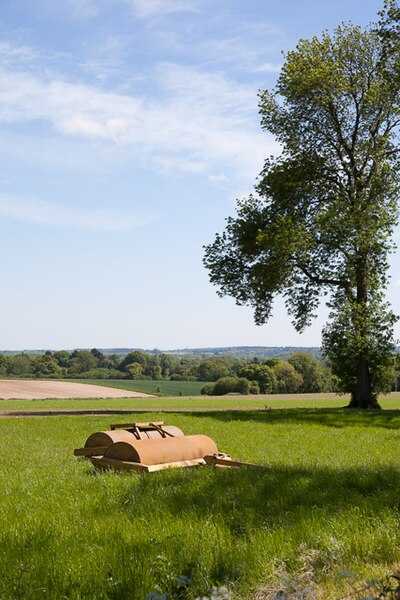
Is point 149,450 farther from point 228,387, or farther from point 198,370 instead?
point 198,370

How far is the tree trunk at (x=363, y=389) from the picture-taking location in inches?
1357

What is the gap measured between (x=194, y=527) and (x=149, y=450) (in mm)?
4187

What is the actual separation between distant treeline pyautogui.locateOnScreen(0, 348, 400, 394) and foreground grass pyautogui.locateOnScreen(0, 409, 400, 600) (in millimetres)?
68561

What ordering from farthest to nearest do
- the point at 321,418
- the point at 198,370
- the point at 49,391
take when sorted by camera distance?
the point at 198,370, the point at 49,391, the point at 321,418

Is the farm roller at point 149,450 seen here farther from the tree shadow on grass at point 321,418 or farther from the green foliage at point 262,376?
the green foliage at point 262,376

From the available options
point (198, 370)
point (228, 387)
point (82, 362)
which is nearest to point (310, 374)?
point (228, 387)

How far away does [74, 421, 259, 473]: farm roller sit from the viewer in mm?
10844

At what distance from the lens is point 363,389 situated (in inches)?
1363

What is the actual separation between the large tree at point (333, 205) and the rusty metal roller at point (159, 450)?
67.0 feet

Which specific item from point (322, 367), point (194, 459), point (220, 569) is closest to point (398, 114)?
point (194, 459)

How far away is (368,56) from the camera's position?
33.7 meters

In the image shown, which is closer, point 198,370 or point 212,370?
point 212,370

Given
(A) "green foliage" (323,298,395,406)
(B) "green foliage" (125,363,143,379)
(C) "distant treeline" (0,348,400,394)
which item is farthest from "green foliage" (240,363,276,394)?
(A) "green foliage" (323,298,395,406)

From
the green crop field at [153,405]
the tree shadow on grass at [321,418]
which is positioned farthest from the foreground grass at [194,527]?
the green crop field at [153,405]
